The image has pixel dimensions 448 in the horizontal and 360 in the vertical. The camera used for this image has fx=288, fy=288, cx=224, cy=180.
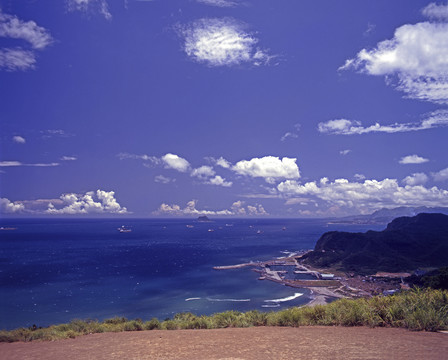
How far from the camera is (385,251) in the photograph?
279 ft

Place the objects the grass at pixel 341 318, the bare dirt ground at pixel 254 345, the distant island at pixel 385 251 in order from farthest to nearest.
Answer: the distant island at pixel 385 251 → the grass at pixel 341 318 → the bare dirt ground at pixel 254 345

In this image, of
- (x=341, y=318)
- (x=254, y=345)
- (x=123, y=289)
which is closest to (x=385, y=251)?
(x=123, y=289)

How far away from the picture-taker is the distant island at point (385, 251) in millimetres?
75319

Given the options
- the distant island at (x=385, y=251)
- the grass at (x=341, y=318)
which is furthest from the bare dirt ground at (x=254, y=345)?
the distant island at (x=385, y=251)

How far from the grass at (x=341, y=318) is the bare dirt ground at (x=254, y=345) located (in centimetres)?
59

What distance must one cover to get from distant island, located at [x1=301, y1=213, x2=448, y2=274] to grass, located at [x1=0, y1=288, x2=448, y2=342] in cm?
6821

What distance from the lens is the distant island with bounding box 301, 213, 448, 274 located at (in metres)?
75.3

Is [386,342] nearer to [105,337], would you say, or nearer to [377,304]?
[377,304]

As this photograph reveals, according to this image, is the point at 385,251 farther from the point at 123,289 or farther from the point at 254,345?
the point at 254,345

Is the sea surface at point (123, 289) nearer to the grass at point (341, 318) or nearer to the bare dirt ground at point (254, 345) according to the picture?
the grass at point (341, 318)

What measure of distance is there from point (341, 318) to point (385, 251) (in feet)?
288

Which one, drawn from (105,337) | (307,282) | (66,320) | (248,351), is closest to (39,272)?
(66,320)

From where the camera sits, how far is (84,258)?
8725cm

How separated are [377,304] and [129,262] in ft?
268
